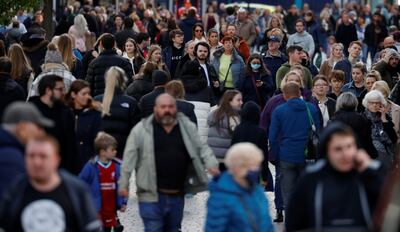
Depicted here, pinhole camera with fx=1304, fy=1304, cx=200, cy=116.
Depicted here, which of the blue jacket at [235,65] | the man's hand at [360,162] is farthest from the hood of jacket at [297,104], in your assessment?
the man's hand at [360,162]

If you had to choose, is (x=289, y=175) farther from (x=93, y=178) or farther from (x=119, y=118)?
(x=93, y=178)

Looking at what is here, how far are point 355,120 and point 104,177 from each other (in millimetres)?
2628

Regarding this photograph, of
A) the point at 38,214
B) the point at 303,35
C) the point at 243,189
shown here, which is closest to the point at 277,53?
the point at 303,35

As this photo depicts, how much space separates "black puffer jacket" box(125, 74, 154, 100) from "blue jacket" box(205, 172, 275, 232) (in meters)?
5.92

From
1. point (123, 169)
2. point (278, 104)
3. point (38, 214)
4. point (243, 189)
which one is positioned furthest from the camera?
point (278, 104)

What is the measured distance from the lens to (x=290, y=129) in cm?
1302

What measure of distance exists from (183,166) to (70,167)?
1.06 metres

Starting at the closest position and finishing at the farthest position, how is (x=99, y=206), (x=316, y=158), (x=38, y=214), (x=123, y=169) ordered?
(x=38, y=214), (x=123, y=169), (x=99, y=206), (x=316, y=158)

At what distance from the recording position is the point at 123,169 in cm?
1097

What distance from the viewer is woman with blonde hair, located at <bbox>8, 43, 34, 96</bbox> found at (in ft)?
51.9

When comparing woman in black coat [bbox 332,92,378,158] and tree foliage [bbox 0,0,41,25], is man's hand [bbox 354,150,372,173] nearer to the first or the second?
woman in black coat [bbox 332,92,378,158]

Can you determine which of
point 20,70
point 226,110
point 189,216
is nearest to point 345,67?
point 20,70

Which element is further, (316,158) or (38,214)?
(316,158)

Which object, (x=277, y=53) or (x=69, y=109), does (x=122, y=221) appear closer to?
(x=69, y=109)
